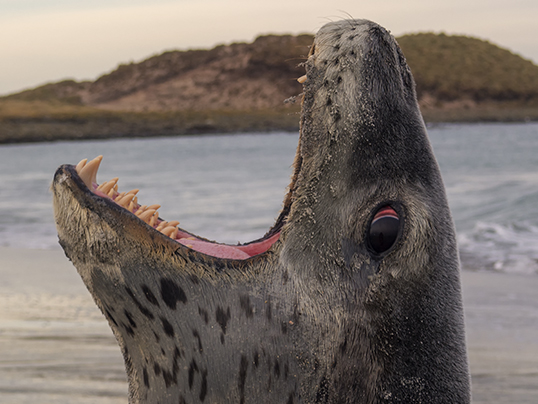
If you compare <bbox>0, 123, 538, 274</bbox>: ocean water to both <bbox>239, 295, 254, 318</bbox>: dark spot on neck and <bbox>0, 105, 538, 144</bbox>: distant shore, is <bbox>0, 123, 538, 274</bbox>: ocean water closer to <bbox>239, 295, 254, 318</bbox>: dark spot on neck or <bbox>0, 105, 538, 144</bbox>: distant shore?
<bbox>239, 295, 254, 318</bbox>: dark spot on neck

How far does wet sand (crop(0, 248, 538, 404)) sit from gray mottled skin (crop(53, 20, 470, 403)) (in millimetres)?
2607

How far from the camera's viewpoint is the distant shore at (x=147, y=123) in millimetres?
63219

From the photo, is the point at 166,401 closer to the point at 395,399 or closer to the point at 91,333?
the point at 395,399

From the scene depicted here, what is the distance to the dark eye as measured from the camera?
1.96 metres

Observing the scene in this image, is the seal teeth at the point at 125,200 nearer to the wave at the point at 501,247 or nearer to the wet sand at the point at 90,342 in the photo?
the wet sand at the point at 90,342

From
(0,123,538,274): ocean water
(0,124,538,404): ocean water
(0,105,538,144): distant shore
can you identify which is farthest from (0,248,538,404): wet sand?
(0,105,538,144): distant shore

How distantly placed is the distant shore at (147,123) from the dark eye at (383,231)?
5768 cm

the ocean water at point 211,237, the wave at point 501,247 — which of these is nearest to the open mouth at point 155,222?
the ocean water at point 211,237

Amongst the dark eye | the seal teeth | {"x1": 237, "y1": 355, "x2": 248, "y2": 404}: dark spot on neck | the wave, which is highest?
the seal teeth

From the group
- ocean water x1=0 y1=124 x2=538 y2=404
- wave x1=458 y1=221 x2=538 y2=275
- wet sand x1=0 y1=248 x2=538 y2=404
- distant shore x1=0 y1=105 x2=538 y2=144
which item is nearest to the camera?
wet sand x1=0 y1=248 x2=538 y2=404

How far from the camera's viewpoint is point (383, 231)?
196cm

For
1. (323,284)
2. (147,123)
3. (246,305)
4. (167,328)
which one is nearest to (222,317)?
(246,305)

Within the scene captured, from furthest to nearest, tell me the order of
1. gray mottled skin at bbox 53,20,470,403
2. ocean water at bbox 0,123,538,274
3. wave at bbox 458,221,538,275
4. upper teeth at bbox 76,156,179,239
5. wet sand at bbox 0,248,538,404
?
ocean water at bbox 0,123,538,274
wave at bbox 458,221,538,275
wet sand at bbox 0,248,538,404
upper teeth at bbox 76,156,179,239
gray mottled skin at bbox 53,20,470,403

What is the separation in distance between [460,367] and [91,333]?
4307 mm
